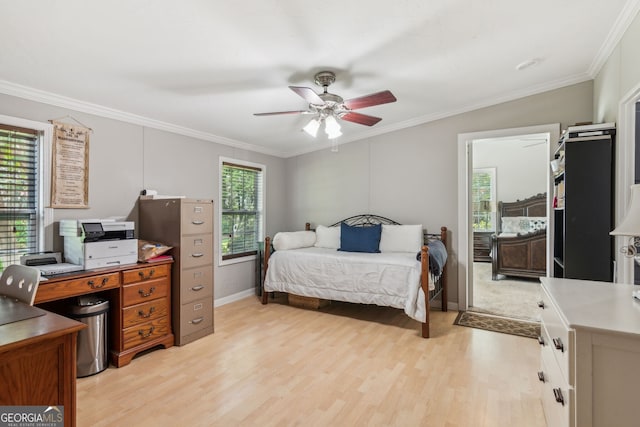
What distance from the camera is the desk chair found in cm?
161

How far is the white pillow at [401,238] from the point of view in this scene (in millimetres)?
4051

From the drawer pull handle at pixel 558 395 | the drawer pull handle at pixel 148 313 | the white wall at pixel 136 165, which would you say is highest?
the white wall at pixel 136 165

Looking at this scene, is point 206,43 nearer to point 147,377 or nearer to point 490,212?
Result: point 147,377

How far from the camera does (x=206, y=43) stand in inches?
82.8

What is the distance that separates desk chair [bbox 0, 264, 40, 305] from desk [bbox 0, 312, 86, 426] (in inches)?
12.7

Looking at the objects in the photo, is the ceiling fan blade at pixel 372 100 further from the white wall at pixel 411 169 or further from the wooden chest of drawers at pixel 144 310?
the wooden chest of drawers at pixel 144 310

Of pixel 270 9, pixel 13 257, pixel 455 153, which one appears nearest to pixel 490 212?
pixel 455 153

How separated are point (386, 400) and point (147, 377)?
1.79m

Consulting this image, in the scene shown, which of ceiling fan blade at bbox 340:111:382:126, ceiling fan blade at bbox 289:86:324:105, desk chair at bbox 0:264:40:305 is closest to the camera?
desk chair at bbox 0:264:40:305

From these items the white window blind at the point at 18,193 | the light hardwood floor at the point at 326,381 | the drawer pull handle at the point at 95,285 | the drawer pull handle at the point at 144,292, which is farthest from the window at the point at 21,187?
the light hardwood floor at the point at 326,381

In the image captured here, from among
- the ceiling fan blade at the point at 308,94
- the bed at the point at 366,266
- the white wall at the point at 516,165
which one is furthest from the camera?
the white wall at the point at 516,165

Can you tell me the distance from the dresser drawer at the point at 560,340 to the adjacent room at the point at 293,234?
2cm

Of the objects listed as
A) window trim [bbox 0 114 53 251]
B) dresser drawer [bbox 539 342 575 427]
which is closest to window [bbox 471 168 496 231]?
dresser drawer [bbox 539 342 575 427]

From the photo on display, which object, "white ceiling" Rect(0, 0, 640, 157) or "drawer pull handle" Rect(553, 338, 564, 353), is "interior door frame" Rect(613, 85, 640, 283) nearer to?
"white ceiling" Rect(0, 0, 640, 157)
